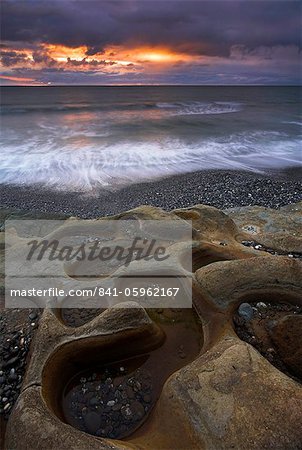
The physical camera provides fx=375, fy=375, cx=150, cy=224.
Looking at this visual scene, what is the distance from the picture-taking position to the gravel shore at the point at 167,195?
375 inches

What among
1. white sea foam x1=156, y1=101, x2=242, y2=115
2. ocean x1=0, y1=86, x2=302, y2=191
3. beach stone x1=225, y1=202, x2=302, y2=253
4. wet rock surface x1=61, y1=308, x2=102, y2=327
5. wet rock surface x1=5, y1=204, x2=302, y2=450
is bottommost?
white sea foam x1=156, y1=101, x2=242, y2=115

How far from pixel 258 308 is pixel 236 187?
6876 mm

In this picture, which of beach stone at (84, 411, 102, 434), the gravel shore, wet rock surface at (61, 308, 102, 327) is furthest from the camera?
the gravel shore

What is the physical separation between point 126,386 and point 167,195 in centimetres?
747

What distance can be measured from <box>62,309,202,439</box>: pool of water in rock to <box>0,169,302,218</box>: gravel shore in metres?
5.73

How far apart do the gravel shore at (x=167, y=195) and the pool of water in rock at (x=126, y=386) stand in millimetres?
5729

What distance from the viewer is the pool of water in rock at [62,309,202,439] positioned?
305cm

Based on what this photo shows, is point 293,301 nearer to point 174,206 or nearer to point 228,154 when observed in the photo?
point 174,206

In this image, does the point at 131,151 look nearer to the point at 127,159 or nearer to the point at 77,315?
the point at 127,159

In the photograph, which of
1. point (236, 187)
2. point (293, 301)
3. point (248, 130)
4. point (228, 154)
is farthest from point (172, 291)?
point (248, 130)

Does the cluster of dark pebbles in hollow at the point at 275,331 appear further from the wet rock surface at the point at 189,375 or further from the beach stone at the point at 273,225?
the beach stone at the point at 273,225

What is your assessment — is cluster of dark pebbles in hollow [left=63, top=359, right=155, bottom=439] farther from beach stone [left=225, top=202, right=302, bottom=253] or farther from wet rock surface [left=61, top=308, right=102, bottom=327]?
beach stone [left=225, top=202, right=302, bottom=253]

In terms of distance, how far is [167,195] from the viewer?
10.4 m

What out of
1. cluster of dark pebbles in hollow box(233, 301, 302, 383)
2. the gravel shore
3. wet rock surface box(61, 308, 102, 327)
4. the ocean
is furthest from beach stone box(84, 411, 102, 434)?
the ocean
